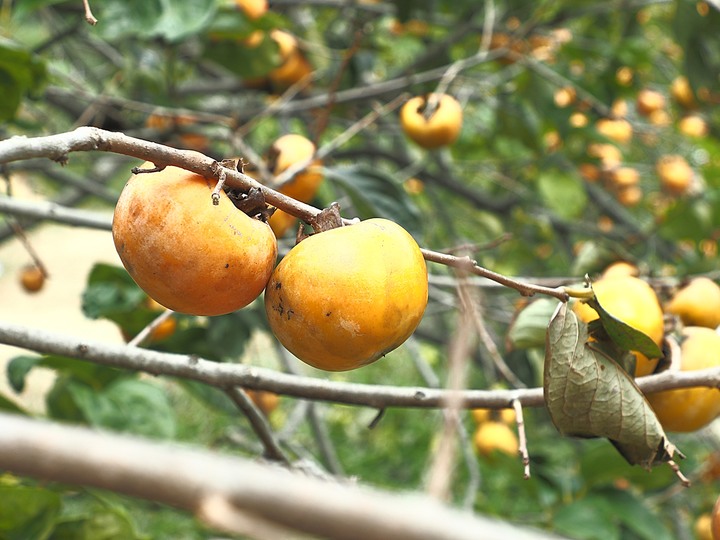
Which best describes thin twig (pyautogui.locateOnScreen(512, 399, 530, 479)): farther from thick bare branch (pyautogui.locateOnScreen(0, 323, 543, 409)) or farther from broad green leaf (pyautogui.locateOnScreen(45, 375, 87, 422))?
broad green leaf (pyautogui.locateOnScreen(45, 375, 87, 422))

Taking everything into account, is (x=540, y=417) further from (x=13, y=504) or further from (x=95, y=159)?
(x=13, y=504)

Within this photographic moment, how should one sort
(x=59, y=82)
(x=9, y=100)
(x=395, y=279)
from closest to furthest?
(x=395, y=279), (x=9, y=100), (x=59, y=82)

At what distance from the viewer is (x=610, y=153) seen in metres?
4.12

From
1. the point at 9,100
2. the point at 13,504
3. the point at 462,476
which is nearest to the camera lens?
the point at 13,504

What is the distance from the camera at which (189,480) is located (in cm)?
27

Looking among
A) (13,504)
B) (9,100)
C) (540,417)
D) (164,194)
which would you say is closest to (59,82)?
(9,100)

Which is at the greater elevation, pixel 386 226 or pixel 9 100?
pixel 386 226

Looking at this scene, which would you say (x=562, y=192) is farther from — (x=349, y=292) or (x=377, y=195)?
(x=349, y=292)

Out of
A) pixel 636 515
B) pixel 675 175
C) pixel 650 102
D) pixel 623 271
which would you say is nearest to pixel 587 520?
pixel 636 515

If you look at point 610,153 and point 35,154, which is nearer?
point 35,154

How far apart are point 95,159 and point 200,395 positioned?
55.4 inches

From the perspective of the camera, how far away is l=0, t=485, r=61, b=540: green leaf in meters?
1.30

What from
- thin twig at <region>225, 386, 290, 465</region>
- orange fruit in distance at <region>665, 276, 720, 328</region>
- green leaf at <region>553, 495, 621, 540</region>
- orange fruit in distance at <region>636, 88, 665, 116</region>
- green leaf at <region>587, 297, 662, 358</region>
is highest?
green leaf at <region>587, 297, 662, 358</region>

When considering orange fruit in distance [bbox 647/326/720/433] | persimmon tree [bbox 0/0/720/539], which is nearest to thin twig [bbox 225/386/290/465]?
persimmon tree [bbox 0/0/720/539]
